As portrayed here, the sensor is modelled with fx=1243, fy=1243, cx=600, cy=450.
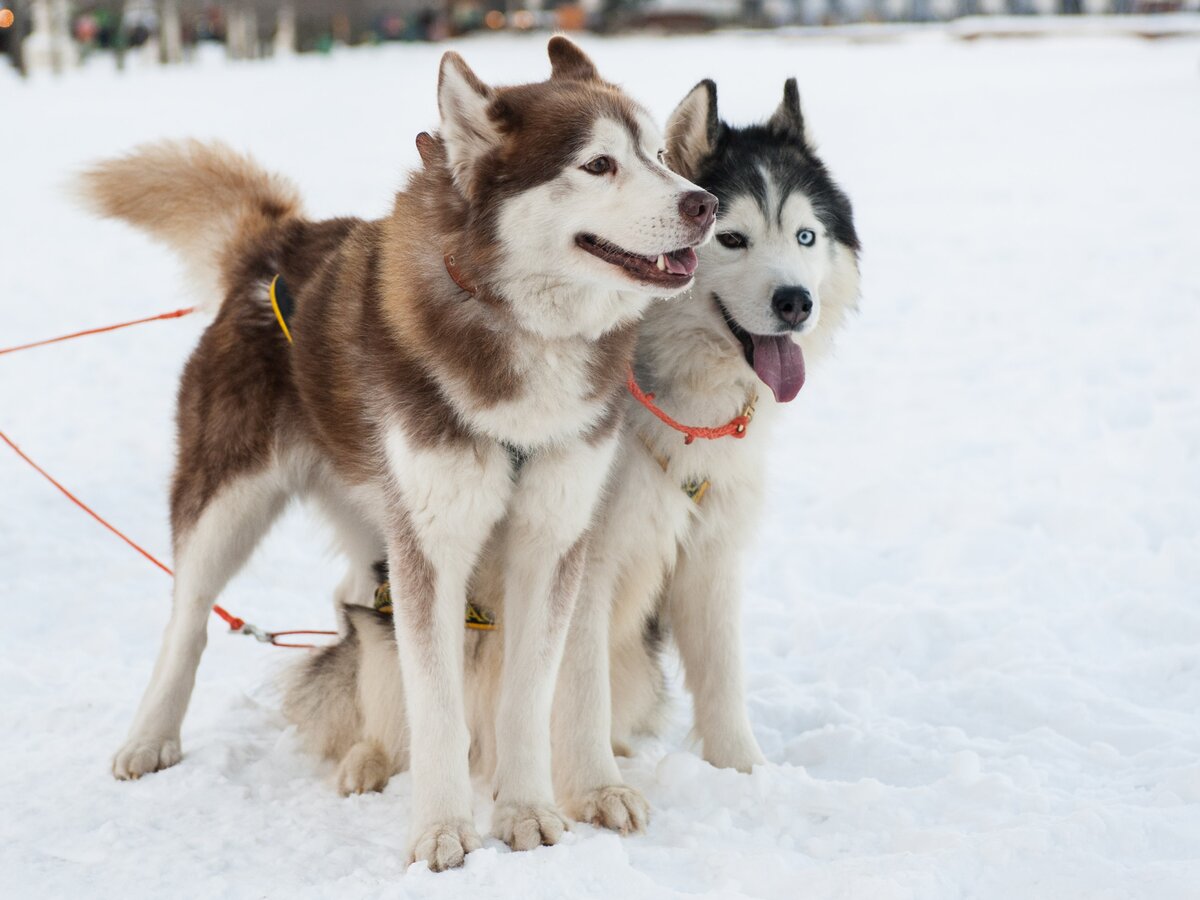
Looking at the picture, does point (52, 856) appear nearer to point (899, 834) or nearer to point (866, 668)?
point (899, 834)

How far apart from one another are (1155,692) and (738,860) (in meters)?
1.80

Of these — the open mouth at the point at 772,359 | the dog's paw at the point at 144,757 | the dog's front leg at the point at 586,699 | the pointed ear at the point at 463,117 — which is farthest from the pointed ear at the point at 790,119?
the dog's paw at the point at 144,757

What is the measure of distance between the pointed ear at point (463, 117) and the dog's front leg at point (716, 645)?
1252 millimetres

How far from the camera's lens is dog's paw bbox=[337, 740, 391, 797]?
127 inches

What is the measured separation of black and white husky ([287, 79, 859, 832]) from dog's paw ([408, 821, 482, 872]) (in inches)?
15.3

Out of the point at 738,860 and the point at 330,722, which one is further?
the point at 330,722

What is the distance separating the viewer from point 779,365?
10.5 feet

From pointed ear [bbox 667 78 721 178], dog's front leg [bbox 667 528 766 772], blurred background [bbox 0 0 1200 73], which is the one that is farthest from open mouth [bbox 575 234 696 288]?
blurred background [bbox 0 0 1200 73]

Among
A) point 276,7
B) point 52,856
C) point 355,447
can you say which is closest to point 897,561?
point 355,447

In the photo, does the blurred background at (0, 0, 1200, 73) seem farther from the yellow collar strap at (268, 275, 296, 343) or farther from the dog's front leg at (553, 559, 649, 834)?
the dog's front leg at (553, 559, 649, 834)

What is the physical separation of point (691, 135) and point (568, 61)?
1.27 feet

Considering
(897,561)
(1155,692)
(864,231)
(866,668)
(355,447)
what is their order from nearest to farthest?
(355,447) → (1155,692) → (866,668) → (897,561) → (864,231)

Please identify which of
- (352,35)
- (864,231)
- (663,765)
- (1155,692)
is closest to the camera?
(663,765)

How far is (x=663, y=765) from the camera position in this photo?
3.31m
